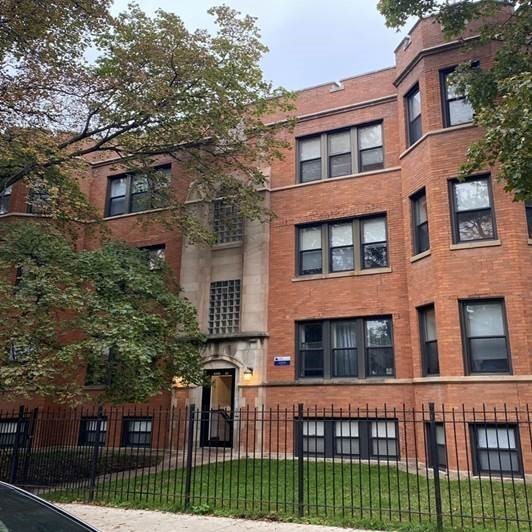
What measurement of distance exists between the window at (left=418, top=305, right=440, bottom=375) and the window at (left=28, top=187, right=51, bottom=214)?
34.8 ft

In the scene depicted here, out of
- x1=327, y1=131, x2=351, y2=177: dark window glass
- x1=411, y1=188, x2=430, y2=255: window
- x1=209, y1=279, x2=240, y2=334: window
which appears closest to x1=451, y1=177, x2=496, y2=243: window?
x1=411, y1=188, x2=430, y2=255: window

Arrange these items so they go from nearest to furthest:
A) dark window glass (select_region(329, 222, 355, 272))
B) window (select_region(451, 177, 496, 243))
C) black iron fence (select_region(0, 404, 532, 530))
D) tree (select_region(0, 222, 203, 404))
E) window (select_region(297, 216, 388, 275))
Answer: black iron fence (select_region(0, 404, 532, 530)), tree (select_region(0, 222, 203, 404)), window (select_region(451, 177, 496, 243)), window (select_region(297, 216, 388, 275)), dark window glass (select_region(329, 222, 355, 272))

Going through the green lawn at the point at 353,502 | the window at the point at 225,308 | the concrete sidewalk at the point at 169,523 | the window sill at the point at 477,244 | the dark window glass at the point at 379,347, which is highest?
the window sill at the point at 477,244

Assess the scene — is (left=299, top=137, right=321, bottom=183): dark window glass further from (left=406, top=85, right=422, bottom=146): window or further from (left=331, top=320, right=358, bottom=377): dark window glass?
(left=331, top=320, right=358, bottom=377): dark window glass

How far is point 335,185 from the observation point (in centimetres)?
1653

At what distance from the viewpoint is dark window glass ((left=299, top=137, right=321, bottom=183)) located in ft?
56.3

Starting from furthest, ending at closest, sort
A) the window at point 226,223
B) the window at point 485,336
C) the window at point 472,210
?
the window at point 226,223 → the window at point 472,210 → the window at point 485,336

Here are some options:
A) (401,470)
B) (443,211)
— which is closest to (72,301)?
(401,470)

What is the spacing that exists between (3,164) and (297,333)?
9676 mm

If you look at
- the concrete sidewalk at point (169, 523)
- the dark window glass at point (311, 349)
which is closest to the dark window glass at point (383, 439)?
the dark window glass at point (311, 349)

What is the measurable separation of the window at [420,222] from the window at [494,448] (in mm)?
4900

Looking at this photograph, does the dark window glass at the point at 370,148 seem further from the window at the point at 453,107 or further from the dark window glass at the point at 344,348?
the dark window glass at the point at 344,348

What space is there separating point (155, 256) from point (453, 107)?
10.4m

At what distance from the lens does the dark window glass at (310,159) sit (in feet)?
56.3
